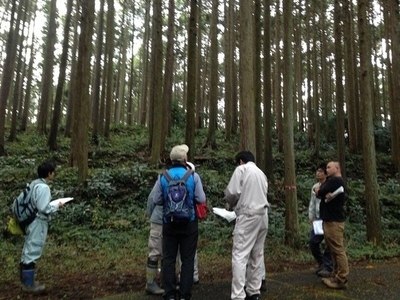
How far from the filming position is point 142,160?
1547cm

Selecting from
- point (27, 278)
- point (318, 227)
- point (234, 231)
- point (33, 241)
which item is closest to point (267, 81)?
point (318, 227)

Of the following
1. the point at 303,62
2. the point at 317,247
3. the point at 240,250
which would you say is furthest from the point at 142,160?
the point at 303,62

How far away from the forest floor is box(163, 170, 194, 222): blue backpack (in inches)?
53.8

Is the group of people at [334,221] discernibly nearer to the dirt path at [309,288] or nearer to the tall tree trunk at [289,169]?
the dirt path at [309,288]

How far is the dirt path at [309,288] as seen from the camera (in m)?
4.89

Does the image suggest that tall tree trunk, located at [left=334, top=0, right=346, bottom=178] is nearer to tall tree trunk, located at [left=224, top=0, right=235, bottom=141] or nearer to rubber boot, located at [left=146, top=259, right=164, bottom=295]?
tall tree trunk, located at [left=224, top=0, right=235, bottom=141]

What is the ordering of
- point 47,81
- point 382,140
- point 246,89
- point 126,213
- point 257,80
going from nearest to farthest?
1. point 246,89
2. point 126,213
3. point 257,80
4. point 47,81
5. point 382,140

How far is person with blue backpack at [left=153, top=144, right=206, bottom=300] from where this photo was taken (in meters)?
4.16

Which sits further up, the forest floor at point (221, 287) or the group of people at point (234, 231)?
the group of people at point (234, 231)

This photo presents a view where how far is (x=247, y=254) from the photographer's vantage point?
432 centimetres

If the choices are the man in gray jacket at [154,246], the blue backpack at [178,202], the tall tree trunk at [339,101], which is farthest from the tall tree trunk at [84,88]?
the tall tree trunk at [339,101]

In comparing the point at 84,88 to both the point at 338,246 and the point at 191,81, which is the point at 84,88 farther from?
the point at 338,246

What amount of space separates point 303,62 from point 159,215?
2574 centimetres

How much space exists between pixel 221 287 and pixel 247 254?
128cm
